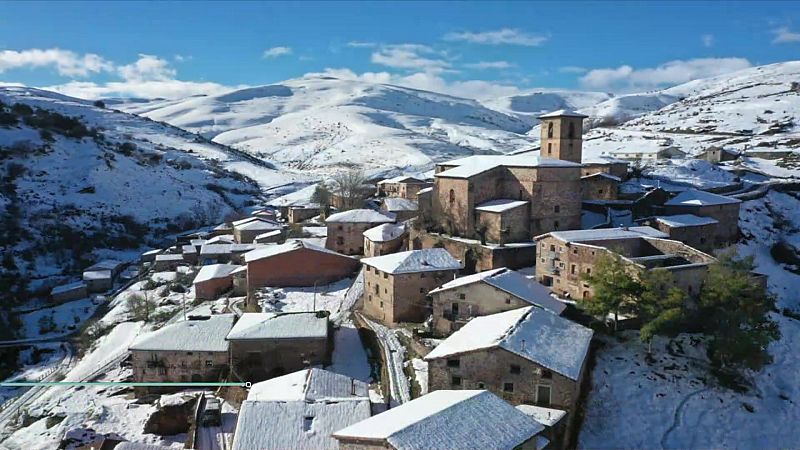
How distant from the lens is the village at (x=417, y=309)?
1866 centimetres

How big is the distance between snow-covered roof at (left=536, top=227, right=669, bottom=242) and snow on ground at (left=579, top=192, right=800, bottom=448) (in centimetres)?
612

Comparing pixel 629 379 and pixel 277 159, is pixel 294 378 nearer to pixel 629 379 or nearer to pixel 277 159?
pixel 629 379

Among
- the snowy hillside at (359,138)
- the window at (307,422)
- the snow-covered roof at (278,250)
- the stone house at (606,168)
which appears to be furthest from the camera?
the snowy hillside at (359,138)

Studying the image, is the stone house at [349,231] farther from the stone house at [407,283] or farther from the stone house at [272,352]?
the stone house at [272,352]

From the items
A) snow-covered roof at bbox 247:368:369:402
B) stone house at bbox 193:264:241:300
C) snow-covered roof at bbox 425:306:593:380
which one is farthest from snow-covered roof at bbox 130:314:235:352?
snow-covered roof at bbox 425:306:593:380

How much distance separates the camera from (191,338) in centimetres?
2716

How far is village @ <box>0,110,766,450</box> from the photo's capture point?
18.7 meters

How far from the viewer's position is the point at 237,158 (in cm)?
12100

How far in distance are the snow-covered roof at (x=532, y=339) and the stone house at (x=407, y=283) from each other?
588 cm

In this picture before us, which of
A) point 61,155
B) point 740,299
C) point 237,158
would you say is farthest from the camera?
point 237,158

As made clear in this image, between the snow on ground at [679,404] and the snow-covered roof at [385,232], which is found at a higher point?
the snow-covered roof at [385,232]

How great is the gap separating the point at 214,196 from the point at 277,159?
59880 mm

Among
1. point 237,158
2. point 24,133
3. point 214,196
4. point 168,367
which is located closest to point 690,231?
point 168,367

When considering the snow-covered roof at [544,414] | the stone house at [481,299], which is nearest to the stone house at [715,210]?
the stone house at [481,299]
